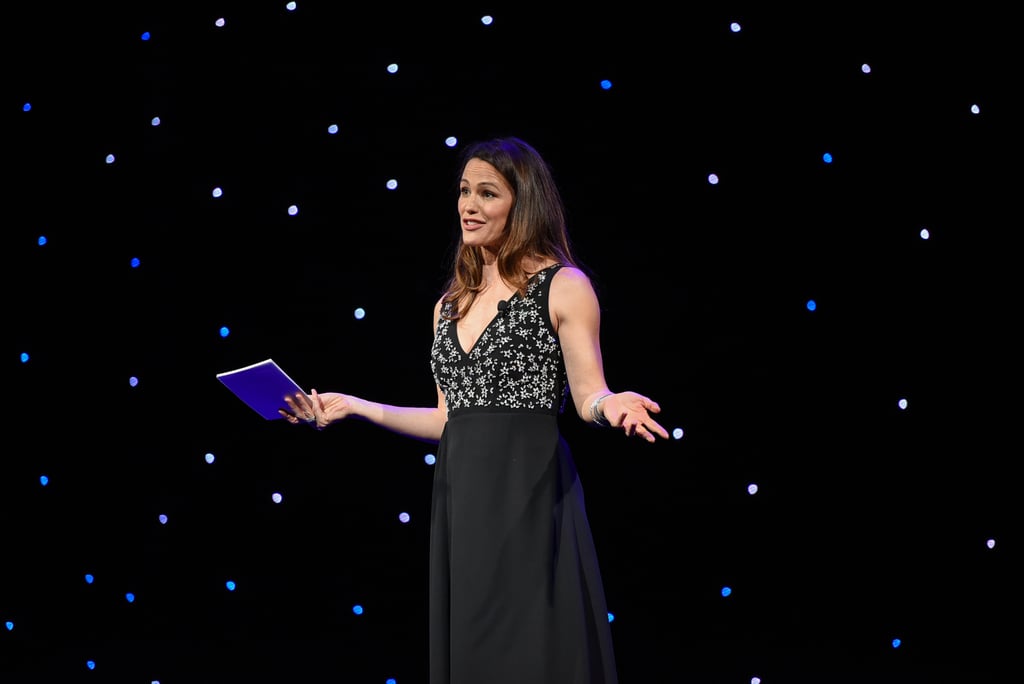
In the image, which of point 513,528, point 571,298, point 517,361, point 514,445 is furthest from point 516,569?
point 571,298

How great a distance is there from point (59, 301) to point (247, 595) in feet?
3.29

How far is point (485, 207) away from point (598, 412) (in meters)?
0.47

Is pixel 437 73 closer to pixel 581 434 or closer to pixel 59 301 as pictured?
pixel 581 434

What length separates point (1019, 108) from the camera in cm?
268

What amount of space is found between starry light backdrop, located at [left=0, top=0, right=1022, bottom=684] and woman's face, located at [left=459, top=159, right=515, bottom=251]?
67 centimetres

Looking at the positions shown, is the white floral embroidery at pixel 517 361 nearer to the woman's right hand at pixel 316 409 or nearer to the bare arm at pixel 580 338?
the bare arm at pixel 580 338

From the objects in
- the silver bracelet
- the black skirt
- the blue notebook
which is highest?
the blue notebook

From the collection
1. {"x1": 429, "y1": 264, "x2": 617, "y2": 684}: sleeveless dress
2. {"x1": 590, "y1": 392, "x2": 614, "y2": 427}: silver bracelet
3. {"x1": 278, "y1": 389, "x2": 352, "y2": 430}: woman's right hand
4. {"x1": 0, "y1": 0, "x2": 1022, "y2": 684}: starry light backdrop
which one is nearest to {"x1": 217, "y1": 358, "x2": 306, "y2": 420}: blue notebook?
{"x1": 278, "y1": 389, "x2": 352, "y2": 430}: woman's right hand

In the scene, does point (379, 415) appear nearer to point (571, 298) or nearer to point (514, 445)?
point (514, 445)

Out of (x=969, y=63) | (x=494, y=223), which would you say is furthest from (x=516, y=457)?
(x=969, y=63)

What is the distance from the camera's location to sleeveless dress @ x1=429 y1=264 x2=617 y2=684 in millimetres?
1781

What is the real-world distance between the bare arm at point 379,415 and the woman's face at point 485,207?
18 cm

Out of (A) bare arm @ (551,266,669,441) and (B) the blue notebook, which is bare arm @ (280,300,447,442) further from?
(A) bare arm @ (551,266,669,441)

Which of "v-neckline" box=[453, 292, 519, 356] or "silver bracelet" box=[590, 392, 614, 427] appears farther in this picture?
"v-neckline" box=[453, 292, 519, 356]
